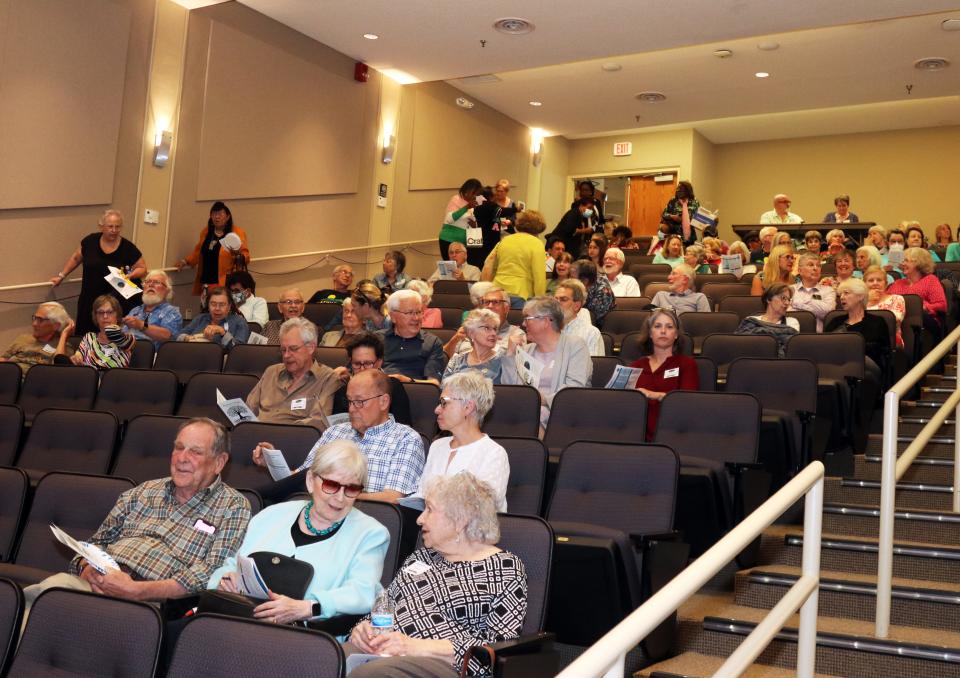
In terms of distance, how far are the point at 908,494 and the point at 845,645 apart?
142cm

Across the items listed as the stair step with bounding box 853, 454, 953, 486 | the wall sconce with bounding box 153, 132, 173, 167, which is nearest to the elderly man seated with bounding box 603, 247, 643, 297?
the wall sconce with bounding box 153, 132, 173, 167

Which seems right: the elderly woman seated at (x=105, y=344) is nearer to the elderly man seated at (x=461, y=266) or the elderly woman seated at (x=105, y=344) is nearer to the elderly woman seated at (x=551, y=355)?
the elderly woman seated at (x=551, y=355)

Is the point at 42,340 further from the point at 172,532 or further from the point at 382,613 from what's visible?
the point at 382,613

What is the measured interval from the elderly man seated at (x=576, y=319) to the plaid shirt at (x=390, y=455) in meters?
2.00

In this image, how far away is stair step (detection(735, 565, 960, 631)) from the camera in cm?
324

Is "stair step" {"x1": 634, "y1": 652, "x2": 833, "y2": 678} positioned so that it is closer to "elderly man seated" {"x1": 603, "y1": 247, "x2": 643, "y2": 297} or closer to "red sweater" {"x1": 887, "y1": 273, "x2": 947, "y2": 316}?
"red sweater" {"x1": 887, "y1": 273, "x2": 947, "y2": 316}

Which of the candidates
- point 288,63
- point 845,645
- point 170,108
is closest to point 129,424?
point 845,645

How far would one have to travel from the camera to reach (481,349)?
4.91 meters

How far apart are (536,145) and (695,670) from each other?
11.8m

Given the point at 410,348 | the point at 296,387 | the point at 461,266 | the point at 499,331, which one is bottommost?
the point at 296,387

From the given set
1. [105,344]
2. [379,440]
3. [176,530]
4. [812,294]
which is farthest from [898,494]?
[105,344]

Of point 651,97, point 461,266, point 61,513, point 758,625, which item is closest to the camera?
point 758,625

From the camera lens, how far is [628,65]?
428 inches

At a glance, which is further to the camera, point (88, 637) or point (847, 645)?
point (847, 645)
